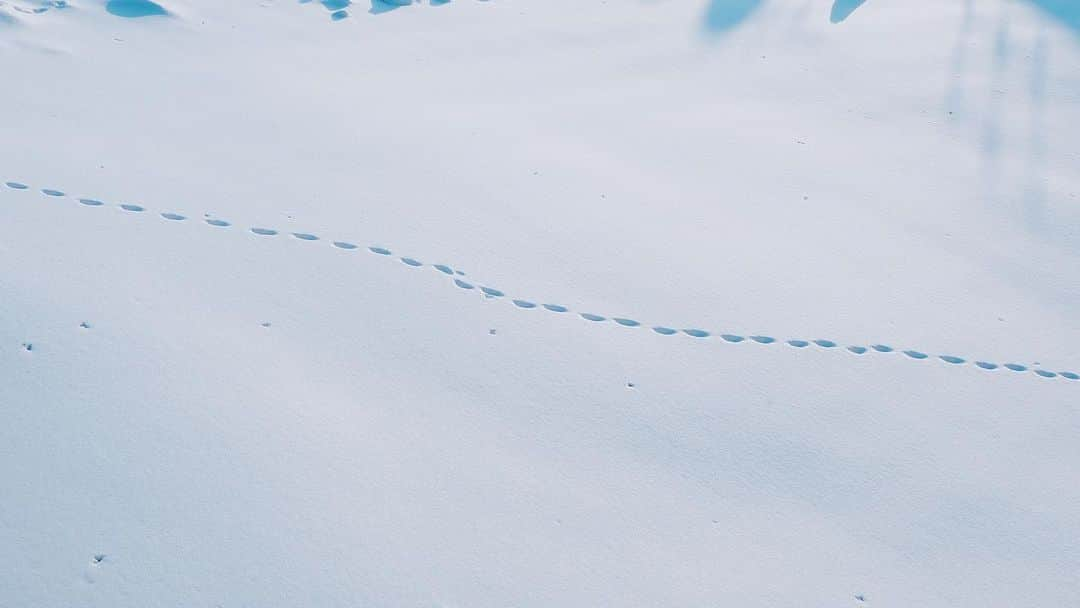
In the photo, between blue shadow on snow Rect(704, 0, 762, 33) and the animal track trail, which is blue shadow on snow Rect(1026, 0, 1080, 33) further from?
the animal track trail

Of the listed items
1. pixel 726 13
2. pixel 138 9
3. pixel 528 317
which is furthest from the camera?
pixel 726 13

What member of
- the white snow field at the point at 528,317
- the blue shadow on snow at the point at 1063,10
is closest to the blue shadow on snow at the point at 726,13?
the white snow field at the point at 528,317

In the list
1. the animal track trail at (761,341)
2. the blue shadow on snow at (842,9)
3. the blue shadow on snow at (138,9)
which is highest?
the blue shadow on snow at (842,9)

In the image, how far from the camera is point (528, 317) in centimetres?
289

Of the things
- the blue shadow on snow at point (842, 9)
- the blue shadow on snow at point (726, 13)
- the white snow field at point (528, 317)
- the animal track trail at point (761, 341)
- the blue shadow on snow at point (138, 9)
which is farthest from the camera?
the blue shadow on snow at point (842, 9)

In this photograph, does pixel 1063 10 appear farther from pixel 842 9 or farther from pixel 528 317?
pixel 528 317

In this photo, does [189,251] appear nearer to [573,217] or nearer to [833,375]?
[573,217]

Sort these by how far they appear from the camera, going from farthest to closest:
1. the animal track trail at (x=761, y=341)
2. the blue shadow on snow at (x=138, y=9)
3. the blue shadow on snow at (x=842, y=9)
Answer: the blue shadow on snow at (x=842, y=9) < the blue shadow on snow at (x=138, y=9) < the animal track trail at (x=761, y=341)

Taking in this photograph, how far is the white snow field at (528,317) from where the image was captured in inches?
85.8

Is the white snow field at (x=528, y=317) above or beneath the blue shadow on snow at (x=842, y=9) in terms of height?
beneath

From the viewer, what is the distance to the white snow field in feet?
7.15

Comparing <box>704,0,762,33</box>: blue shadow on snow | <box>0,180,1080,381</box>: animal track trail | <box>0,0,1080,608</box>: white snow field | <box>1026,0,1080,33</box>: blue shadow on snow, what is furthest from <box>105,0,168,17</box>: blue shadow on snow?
<box>1026,0,1080,33</box>: blue shadow on snow

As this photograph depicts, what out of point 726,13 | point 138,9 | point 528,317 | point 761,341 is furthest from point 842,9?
point 138,9

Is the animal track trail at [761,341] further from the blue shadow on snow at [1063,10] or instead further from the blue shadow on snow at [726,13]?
the blue shadow on snow at [1063,10]
